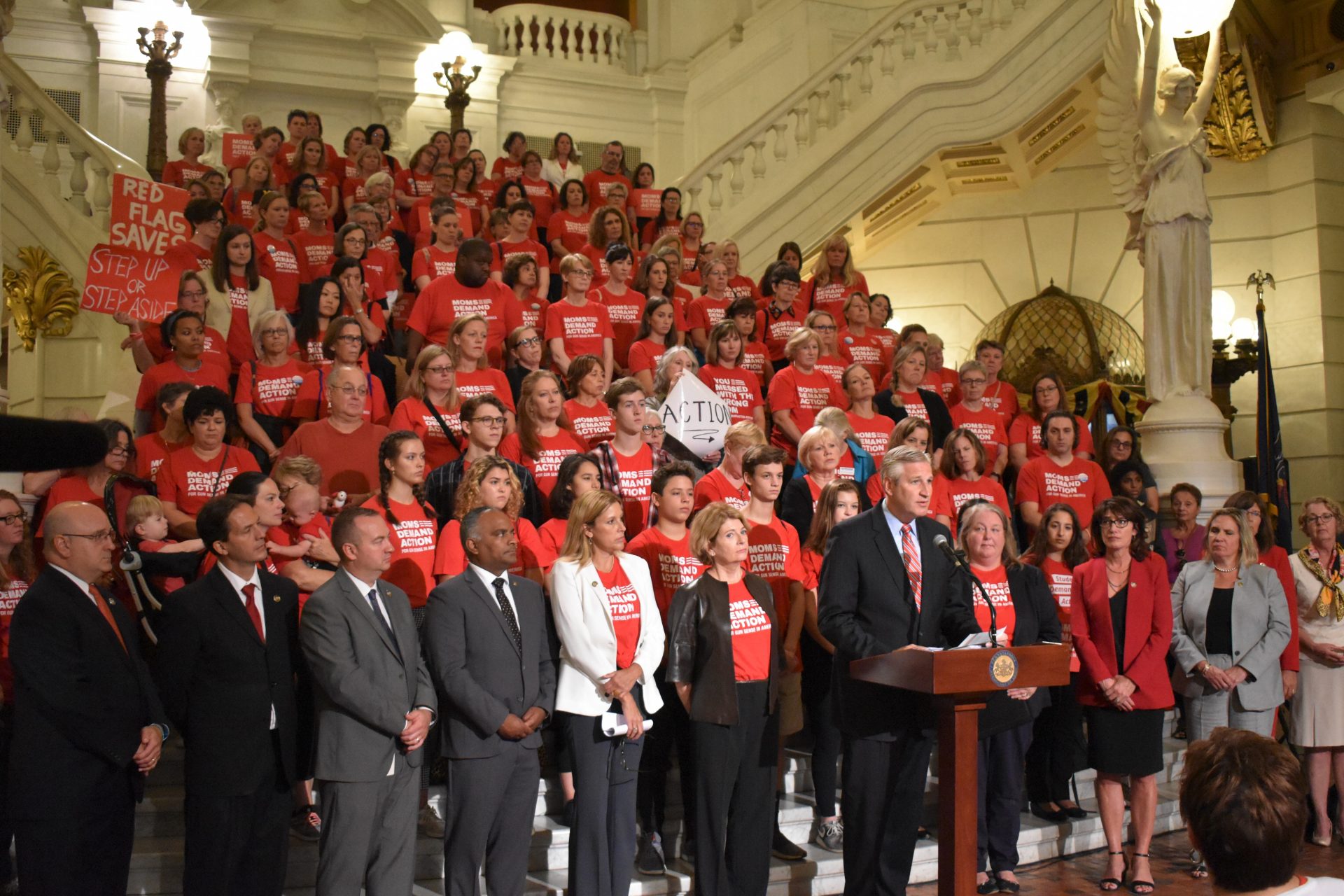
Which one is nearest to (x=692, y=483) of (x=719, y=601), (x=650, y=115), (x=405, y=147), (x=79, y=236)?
(x=719, y=601)

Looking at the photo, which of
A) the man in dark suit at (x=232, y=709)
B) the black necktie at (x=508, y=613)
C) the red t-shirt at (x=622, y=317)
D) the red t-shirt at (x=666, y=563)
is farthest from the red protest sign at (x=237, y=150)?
the black necktie at (x=508, y=613)

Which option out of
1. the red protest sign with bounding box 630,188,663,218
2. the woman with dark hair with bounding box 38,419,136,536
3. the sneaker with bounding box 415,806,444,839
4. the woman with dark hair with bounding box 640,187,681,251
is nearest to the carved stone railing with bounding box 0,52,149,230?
the red protest sign with bounding box 630,188,663,218

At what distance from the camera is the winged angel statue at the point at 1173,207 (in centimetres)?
972

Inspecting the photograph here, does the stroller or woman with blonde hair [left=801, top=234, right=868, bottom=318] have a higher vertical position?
woman with blonde hair [left=801, top=234, right=868, bottom=318]

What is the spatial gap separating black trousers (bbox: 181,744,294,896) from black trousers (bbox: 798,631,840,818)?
2419 mm

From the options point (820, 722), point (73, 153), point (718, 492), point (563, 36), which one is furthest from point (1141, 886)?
point (563, 36)

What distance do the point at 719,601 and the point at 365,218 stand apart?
546 centimetres

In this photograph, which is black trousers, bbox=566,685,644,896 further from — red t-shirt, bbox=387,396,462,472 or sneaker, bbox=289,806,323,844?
red t-shirt, bbox=387,396,462,472

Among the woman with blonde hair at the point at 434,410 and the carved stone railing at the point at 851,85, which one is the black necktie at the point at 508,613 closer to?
the woman with blonde hair at the point at 434,410

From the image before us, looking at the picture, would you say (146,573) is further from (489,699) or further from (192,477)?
(489,699)

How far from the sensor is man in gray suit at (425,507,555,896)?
4812mm

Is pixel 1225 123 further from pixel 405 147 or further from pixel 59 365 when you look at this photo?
pixel 59 365

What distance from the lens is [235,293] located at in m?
8.20

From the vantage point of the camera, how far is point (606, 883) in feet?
16.3
